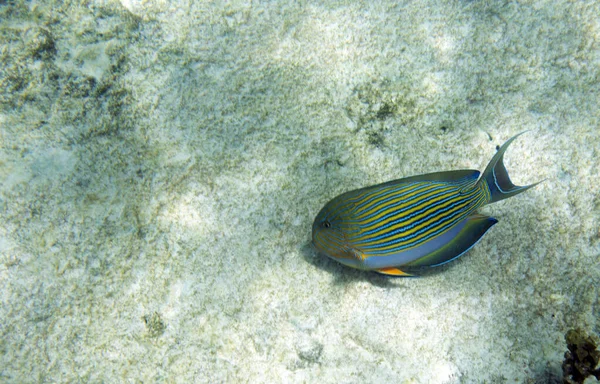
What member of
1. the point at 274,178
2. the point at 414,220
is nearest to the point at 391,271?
the point at 414,220

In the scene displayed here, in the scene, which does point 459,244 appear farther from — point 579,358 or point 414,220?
point 579,358

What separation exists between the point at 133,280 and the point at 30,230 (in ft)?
2.57

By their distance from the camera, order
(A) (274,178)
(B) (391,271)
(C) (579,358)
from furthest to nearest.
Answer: (A) (274,178) → (B) (391,271) → (C) (579,358)

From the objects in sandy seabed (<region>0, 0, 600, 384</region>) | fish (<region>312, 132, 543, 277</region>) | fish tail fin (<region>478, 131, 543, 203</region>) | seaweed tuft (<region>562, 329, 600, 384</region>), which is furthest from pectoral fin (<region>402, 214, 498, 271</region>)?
seaweed tuft (<region>562, 329, 600, 384</region>)

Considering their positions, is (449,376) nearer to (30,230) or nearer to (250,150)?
(250,150)

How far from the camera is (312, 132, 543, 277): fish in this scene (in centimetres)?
194

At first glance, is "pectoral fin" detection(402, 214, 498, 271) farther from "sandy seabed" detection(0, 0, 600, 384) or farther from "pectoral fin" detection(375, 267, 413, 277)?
"sandy seabed" detection(0, 0, 600, 384)

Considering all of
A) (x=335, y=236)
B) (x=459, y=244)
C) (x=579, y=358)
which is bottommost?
(x=579, y=358)

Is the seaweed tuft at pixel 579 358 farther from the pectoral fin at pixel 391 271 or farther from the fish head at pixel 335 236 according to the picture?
the fish head at pixel 335 236

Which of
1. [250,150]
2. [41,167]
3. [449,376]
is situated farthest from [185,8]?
[449,376]

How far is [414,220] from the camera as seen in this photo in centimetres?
195

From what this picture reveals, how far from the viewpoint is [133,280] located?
2.22 meters

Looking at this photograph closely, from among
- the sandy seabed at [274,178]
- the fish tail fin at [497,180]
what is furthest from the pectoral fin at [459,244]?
the sandy seabed at [274,178]

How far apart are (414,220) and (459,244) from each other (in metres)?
0.30
